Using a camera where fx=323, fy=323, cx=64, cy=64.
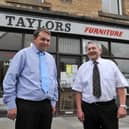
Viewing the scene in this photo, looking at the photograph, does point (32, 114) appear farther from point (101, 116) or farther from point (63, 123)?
point (63, 123)

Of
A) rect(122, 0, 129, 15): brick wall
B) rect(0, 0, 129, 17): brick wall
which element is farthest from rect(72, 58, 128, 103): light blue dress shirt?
rect(122, 0, 129, 15): brick wall

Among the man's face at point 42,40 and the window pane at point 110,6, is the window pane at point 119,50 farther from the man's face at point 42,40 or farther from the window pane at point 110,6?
the man's face at point 42,40

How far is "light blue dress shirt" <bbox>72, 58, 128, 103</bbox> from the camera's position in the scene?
4453 mm

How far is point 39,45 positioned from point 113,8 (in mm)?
9435

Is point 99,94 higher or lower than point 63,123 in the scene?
higher

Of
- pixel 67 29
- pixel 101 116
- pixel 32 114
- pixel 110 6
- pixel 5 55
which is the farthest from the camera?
pixel 110 6

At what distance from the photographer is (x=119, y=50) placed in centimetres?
1270

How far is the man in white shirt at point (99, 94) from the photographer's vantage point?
440 centimetres

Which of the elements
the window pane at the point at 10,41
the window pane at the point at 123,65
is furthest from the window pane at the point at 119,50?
the window pane at the point at 10,41

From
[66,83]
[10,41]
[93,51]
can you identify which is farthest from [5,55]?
[93,51]

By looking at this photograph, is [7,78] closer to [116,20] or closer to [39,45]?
[39,45]

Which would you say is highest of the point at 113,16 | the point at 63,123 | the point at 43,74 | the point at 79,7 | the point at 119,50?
the point at 79,7

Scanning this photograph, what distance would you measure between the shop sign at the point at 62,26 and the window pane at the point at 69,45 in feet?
1.20

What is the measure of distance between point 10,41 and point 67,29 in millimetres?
2077
